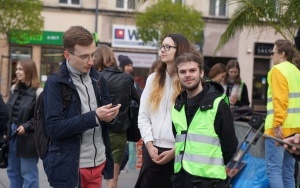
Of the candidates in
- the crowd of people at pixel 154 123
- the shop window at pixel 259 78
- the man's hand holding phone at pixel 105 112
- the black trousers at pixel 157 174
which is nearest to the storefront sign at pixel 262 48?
the shop window at pixel 259 78

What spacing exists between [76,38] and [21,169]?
10.2ft

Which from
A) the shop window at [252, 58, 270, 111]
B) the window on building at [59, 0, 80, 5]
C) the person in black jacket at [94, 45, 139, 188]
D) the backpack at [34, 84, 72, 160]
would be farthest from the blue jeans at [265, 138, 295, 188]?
the shop window at [252, 58, 270, 111]

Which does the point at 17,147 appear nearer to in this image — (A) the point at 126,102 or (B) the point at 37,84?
(B) the point at 37,84

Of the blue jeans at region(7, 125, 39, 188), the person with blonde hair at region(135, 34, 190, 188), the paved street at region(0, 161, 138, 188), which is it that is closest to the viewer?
the person with blonde hair at region(135, 34, 190, 188)

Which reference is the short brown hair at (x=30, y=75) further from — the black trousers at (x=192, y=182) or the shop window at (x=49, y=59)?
the shop window at (x=49, y=59)

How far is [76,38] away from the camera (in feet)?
13.4

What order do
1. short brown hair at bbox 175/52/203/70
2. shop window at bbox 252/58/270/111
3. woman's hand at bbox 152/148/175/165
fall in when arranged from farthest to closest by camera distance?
shop window at bbox 252/58/270/111 < woman's hand at bbox 152/148/175/165 < short brown hair at bbox 175/52/203/70

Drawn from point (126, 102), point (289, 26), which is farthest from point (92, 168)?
point (289, 26)

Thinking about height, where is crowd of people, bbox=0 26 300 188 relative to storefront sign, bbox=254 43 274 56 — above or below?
below

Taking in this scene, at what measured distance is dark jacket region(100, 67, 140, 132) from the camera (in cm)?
662

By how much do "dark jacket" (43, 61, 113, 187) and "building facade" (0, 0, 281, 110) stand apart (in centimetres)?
2358

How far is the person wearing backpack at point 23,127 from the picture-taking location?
6.62 metres

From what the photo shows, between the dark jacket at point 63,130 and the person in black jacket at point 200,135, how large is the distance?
719mm

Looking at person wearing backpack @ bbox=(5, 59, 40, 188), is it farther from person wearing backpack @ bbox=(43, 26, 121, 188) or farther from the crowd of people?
person wearing backpack @ bbox=(43, 26, 121, 188)
